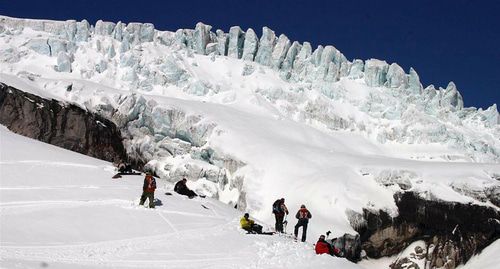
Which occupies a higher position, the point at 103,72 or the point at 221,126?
the point at 103,72

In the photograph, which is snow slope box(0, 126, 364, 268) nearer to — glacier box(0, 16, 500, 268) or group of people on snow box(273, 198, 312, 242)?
group of people on snow box(273, 198, 312, 242)

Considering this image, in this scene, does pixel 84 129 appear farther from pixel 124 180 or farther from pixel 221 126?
pixel 124 180

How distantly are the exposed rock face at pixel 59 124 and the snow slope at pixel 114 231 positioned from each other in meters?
38.2

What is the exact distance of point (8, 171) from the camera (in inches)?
971

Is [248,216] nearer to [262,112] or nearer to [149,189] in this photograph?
[149,189]

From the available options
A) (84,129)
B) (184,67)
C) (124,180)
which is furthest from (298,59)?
(124,180)

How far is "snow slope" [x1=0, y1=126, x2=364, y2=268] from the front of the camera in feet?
47.9

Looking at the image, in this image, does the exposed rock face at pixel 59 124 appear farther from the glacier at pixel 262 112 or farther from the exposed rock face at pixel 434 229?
the exposed rock face at pixel 434 229

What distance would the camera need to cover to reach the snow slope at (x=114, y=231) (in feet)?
47.9

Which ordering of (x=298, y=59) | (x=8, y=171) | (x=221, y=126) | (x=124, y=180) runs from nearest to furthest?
(x=8, y=171)
(x=124, y=180)
(x=221, y=126)
(x=298, y=59)

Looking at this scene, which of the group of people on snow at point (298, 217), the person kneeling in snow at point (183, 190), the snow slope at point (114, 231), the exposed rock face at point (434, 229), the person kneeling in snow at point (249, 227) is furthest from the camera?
the exposed rock face at point (434, 229)

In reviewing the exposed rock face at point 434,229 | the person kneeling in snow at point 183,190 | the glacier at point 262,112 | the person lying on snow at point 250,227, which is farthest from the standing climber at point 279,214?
the exposed rock face at point 434,229

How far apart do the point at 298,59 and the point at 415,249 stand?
52521 mm

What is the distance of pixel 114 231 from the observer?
17.4 metres
